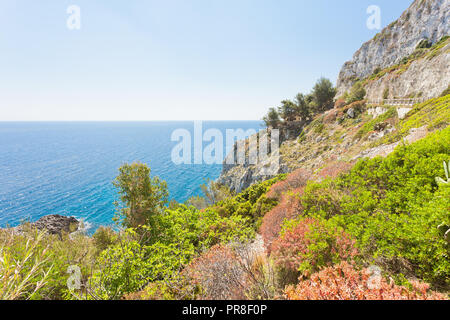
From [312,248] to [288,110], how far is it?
144 feet

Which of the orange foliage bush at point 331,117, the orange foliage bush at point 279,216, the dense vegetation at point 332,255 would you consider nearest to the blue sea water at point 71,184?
the dense vegetation at point 332,255

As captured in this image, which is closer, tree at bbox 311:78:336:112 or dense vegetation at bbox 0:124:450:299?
dense vegetation at bbox 0:124:450:299

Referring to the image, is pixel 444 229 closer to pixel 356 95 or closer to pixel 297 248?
pixel 297 248

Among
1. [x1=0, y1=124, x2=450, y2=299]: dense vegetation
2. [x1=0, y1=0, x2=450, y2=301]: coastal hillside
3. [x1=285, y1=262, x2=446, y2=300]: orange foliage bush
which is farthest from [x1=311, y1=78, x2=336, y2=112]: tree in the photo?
[x1=285, y1=262, x2=446, y2=300]: orange foliage bush

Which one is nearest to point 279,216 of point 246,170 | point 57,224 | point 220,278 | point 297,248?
point 297,248

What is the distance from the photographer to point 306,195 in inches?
341

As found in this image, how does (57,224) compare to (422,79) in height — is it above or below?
below

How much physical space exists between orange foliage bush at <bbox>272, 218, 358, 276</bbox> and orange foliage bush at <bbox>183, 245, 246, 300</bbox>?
4.87 ft

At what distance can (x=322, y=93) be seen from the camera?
1764 inches

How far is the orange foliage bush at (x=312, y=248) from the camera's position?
5.04 meters

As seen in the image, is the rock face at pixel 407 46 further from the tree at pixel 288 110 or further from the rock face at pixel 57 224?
the rock face at pixel 57 224

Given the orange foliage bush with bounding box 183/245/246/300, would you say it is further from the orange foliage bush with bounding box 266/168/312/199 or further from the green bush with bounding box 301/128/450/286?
the orange foliage bush with bounding box 266/168/312/199

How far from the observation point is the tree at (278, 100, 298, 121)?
143ft

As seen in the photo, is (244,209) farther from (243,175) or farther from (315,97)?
(315,97)
